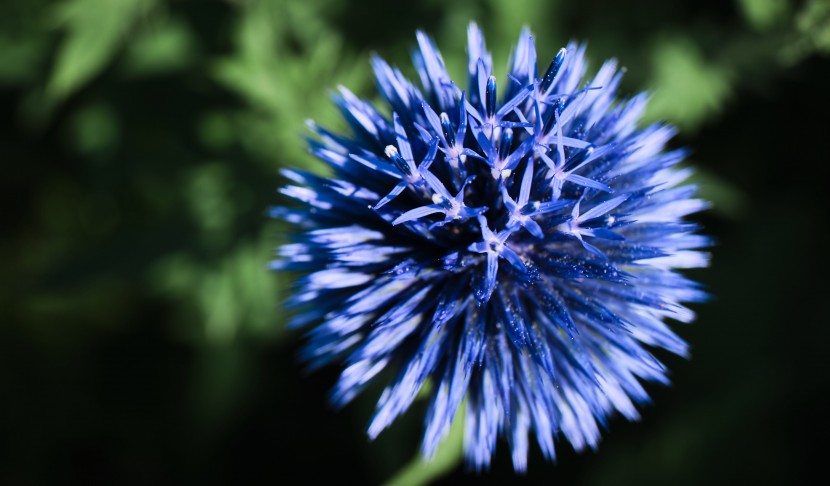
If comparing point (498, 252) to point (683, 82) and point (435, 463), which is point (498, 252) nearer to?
point (435, 463)

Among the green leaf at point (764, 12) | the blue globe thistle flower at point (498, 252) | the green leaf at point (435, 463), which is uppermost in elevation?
the green leaf at point (764, 12)

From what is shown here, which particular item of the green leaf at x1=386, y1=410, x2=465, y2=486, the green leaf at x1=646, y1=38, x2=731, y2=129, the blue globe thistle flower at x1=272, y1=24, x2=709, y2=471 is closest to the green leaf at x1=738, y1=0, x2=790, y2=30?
the green leaf at x1=646, y1=38, x2=731, y2=129

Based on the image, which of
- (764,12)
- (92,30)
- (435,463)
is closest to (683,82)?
(764,12)

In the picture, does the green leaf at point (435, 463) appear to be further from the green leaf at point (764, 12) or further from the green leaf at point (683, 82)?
the green leaf at point (764, 12)

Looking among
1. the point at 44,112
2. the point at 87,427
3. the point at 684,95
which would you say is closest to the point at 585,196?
the point at 684,95

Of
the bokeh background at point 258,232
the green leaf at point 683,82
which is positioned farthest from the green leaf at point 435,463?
the green leaf at point 683,82
